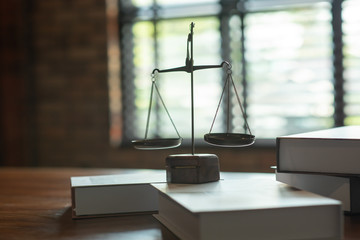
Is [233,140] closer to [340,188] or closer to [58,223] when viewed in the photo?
[340,188]

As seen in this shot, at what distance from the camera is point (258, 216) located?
2.05 feet

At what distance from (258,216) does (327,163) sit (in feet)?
0.74

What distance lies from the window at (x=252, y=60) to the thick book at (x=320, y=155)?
233 cm

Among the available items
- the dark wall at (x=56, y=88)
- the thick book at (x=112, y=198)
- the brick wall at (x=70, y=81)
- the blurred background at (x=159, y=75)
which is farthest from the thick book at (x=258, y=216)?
the brick wall at (x=70, y=81)

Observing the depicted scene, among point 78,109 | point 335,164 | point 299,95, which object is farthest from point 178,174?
point 78,109

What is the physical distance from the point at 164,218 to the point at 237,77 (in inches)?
99.3

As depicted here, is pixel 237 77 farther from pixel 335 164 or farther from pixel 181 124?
pixel 335 164

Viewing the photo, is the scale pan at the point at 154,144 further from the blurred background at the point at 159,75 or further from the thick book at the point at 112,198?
the blurred background at the point at 159,75

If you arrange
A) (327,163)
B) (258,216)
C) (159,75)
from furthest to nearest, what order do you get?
(159,75) < (327,163) < (258,216)

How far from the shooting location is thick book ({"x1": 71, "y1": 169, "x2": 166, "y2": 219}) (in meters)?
0.89

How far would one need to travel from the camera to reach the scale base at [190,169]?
0.83 metres

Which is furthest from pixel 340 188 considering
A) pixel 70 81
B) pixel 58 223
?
pixel 70 81

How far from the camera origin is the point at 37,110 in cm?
372

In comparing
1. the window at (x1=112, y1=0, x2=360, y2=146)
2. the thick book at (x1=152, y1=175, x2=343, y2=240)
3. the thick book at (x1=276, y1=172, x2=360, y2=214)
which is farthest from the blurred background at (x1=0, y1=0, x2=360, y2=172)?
the thick book at (x1=152, y1=175, x2=343, y2=240)
